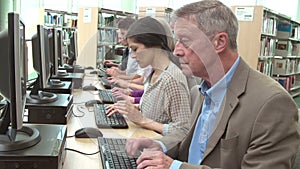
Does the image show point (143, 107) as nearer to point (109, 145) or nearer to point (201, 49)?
point (109, 145)

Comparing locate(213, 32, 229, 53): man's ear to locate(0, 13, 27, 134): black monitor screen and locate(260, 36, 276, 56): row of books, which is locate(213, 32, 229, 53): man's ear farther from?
locate(260, 36, 276, 56): row of books

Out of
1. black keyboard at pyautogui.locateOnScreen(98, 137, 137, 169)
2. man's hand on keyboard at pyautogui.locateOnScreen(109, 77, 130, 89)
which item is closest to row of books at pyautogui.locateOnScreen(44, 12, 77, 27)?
man's hand on keyboard at pyautogui.locateOnScreen(109, 77, 130, 89)

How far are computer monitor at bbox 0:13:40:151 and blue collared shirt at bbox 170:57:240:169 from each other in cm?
49

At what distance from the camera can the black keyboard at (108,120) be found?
159 cm

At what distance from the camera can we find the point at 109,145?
1295 mm

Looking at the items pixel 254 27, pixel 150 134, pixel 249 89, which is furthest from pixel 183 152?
pixel 254 27

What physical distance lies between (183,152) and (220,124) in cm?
33

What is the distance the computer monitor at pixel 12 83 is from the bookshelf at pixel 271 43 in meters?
3.72

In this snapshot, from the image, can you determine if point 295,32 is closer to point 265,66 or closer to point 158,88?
point 265,66

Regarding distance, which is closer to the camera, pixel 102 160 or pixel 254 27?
pixel 102 160

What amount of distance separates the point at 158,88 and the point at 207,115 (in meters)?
0.49

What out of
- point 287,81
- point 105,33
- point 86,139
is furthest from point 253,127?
point 287,81

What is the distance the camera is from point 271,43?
5.95m

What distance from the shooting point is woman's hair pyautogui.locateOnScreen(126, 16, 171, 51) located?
164 centimetres
